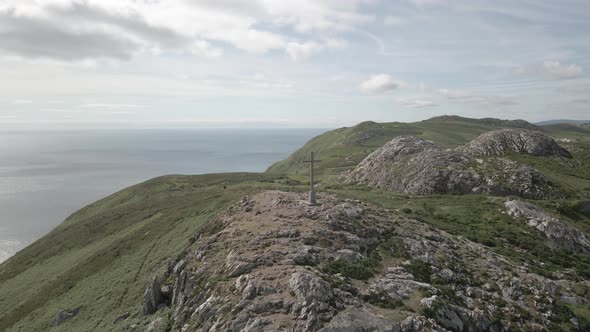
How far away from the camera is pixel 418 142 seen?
6519 centimetres

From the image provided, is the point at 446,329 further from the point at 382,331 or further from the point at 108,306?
the point at 108,306

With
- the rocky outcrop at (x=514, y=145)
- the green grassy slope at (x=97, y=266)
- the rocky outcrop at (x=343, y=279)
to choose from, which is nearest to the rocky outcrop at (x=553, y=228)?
the rocky outcrop at (x=343, y=279)

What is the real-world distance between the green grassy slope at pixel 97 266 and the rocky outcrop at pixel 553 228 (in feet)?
121

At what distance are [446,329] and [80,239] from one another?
237 ft

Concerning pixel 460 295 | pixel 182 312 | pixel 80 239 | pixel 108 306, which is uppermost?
pixel 460 295

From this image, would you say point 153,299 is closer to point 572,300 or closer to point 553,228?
point 572,300

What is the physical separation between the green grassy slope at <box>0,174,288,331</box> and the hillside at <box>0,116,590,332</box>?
0.29 m

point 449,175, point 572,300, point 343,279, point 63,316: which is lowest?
point 63,316

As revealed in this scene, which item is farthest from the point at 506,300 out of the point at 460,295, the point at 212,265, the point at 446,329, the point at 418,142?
the point at 418,142

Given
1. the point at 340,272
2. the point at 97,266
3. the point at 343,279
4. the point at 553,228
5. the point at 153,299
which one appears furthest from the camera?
the point at 97,266

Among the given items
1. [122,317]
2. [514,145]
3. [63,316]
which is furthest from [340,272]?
[514,145]

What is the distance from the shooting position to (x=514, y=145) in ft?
244

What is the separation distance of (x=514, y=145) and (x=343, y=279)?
71363mm

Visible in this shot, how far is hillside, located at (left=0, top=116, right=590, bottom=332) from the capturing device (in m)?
18.4
